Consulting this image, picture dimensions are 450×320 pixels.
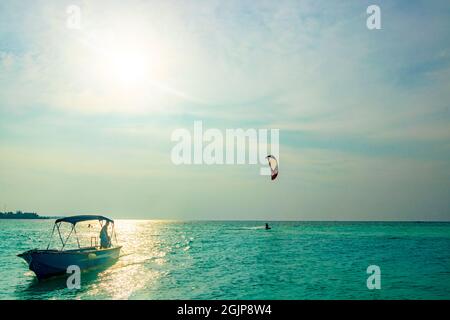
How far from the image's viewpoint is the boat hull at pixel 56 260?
26.0 meters

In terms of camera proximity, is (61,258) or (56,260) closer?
(56,260)

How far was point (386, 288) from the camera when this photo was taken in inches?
1005

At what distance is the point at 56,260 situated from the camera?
26.7 m

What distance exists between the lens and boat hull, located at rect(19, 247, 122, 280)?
1022 inches

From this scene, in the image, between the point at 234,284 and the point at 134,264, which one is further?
the point at 134,264

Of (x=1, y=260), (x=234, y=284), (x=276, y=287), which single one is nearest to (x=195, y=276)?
(x=234, y=284)

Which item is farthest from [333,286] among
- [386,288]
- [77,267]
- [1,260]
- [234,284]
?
[1,260]
